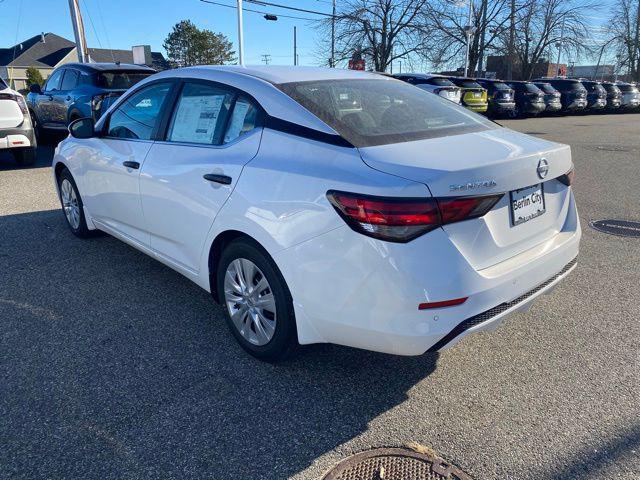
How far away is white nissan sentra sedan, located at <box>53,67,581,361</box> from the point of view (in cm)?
225

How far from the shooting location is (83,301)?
12.5 feet

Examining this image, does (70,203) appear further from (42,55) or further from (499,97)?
(42,55)

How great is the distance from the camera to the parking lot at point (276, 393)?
230 centimetres

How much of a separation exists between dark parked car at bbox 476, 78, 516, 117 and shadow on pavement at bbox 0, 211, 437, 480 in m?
19.6

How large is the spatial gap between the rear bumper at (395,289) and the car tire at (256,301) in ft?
0.39

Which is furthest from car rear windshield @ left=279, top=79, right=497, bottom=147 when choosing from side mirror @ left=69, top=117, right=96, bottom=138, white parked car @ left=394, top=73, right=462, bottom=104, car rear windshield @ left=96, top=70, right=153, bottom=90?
white parked car @ left=394, top=73, right=462, bottom=104

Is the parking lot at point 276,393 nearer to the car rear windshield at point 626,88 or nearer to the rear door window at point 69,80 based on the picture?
the rear door window at point 69,80

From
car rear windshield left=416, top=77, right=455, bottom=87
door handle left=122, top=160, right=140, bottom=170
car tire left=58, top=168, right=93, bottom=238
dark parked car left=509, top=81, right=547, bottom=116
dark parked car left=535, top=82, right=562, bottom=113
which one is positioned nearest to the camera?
door handle left=122, top=160, right=140, bottom=170

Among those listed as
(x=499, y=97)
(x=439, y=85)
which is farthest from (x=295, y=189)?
(x=499, y=97)

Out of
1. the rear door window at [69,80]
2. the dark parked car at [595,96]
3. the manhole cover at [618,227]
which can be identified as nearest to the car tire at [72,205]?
the manhole cover at [618,227]

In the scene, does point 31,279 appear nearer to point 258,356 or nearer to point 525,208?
point 258,356

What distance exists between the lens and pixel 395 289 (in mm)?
2248

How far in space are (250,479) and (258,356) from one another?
88 cm

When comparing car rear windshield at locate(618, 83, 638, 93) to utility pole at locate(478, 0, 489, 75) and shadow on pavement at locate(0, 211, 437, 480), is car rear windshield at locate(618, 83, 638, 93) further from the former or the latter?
shadow on pavement at locate(0, 211, 437, 480)
